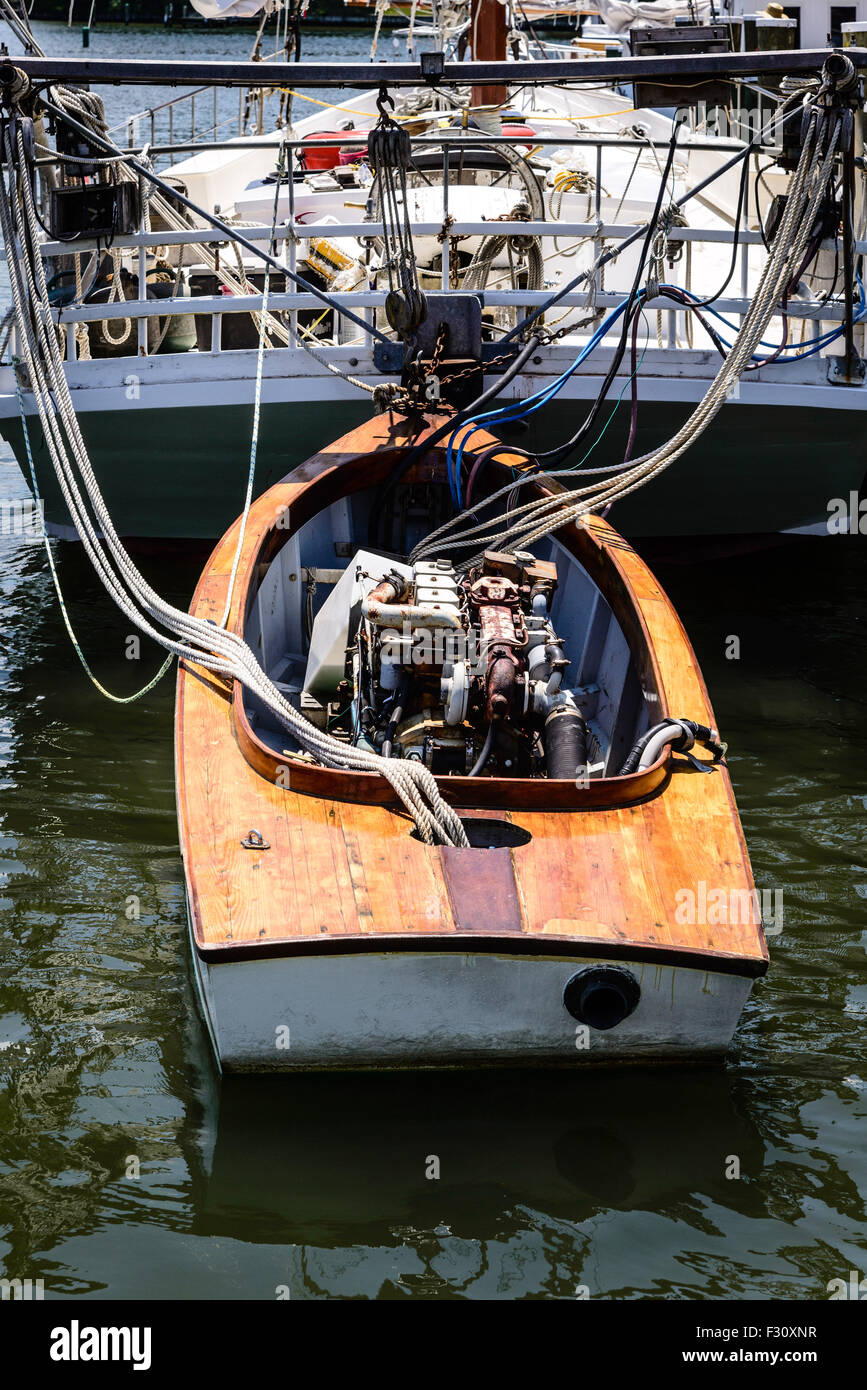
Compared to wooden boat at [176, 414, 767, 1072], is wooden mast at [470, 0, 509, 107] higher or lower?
higher

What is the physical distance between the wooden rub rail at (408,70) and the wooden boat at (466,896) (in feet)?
7.35

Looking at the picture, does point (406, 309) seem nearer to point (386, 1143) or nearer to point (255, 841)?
point (255, 841)

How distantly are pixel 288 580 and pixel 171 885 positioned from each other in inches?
69.6

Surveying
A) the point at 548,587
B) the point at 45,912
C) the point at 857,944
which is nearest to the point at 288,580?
the point at 548,587

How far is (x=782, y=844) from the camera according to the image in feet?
21.1

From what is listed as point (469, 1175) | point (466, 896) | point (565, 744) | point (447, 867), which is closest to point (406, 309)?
point (565, 744)

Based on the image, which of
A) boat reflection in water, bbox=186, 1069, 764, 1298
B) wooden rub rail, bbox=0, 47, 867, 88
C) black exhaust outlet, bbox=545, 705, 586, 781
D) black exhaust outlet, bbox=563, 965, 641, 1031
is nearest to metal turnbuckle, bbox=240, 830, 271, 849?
boat reflection in water, bbox=186, 1069, 764, 1298

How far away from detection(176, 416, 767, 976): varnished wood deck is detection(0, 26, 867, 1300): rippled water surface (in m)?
0.64

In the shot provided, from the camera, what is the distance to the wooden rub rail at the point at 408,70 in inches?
242

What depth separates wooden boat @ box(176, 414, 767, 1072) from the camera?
4121mm

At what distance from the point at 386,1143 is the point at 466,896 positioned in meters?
0.77

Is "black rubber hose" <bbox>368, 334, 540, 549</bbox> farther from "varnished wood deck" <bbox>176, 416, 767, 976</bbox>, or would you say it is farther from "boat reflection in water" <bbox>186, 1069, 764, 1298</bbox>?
"boat reflection in water" <bbox>186, 1069, 764, 1298</bbox>

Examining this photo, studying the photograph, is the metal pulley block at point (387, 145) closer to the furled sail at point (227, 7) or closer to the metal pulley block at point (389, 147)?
the metal pulley block at point (389, 147)

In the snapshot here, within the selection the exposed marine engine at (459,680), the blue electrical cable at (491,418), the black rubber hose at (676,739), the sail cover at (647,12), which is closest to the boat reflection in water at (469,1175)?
the black rubber hose at (676,739)
